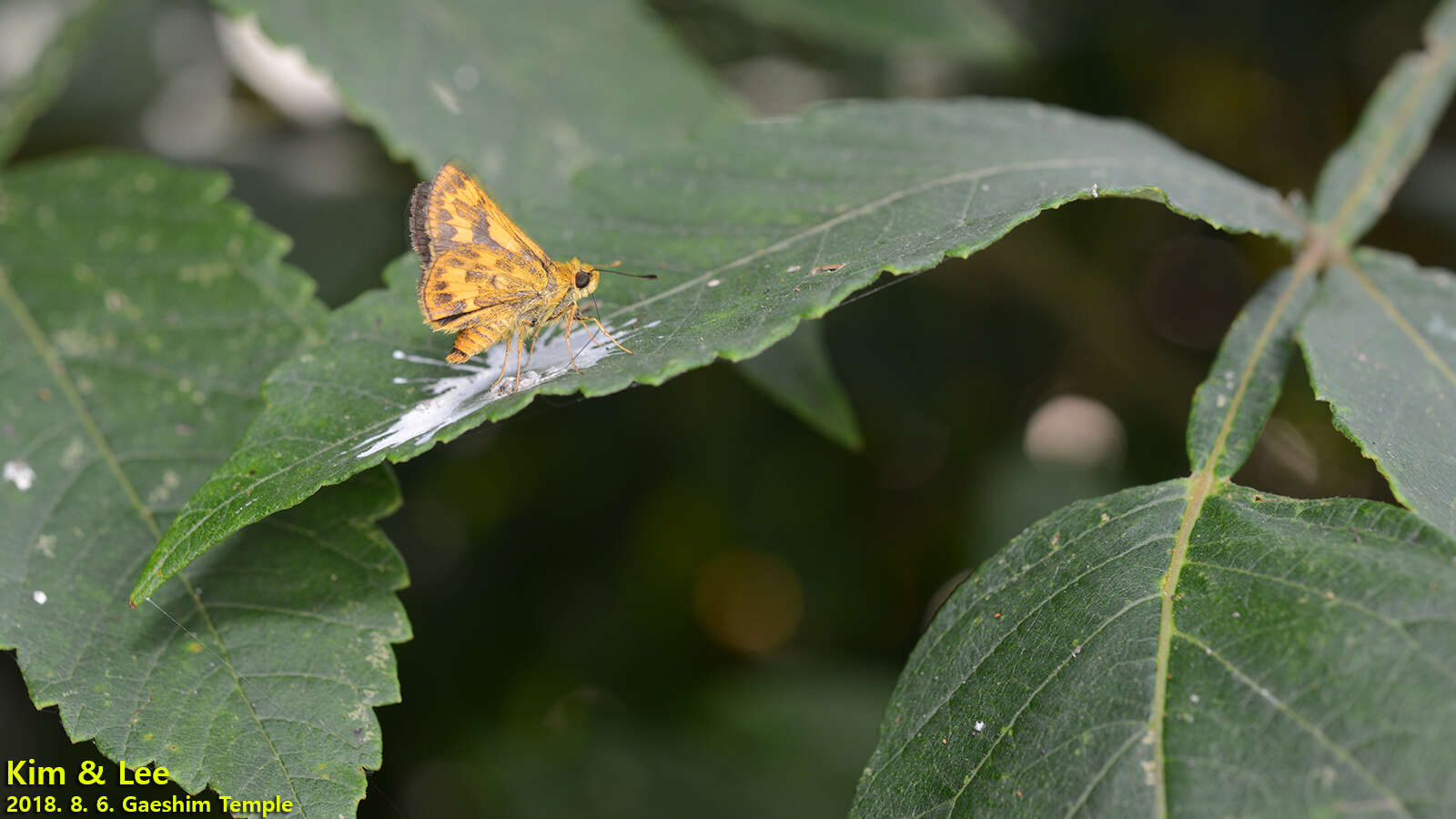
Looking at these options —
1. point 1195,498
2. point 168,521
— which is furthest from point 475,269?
point 1195,498

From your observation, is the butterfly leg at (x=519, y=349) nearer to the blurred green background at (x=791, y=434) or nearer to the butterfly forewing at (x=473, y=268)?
the butterfly forewing at (x=473, y=268)

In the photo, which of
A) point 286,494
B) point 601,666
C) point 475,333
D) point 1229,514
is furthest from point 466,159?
point 601,666

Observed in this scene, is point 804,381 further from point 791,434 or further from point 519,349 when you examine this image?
point 791,434

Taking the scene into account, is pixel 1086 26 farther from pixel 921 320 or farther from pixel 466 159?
pixel 466 159

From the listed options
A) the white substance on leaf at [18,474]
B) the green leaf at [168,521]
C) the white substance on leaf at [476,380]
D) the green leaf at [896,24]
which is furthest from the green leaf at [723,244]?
Result: the green leaf at [896,24]

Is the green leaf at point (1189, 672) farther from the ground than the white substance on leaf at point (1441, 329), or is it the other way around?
the white substance on leaf at point (1441, 329)

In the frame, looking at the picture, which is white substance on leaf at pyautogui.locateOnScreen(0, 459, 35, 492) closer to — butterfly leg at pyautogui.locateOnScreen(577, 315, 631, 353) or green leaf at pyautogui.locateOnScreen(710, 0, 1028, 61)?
butterfly leg at pyautogui.locateOnScreen(577, 315, 631, 353)
